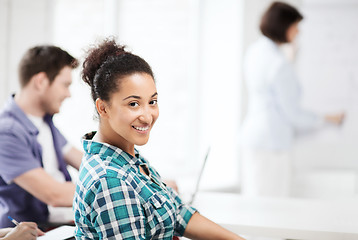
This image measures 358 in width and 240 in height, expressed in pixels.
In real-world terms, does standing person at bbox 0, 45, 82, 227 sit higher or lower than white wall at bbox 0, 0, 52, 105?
lower

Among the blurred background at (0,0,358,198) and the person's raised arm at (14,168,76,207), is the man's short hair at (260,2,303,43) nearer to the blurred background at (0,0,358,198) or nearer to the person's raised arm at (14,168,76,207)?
the blurred background at (0,0,358,198)

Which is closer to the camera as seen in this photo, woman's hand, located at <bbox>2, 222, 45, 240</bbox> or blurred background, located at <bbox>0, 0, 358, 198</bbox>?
woman's hand, located at <bbox>2, 222, 45, 240</bbox>

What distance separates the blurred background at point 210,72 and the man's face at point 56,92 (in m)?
1.17

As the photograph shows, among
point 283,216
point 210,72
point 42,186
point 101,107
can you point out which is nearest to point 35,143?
point 42,186

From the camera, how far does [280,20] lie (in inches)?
115

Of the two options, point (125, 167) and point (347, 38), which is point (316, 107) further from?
point (125, 167)

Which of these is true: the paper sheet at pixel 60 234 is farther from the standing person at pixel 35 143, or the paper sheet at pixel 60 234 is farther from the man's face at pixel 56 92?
the man's face at pixel 56 92

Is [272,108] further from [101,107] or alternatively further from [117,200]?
[117,200]

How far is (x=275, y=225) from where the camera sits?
1707 mm

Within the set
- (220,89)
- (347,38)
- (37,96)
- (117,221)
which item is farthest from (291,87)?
(117,221)

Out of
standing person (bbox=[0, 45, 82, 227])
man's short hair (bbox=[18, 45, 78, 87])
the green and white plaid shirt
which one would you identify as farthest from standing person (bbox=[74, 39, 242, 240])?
man's short hair (bbox=[18, 45, 78, 87])

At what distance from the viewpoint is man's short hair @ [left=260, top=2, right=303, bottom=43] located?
292 centimetres

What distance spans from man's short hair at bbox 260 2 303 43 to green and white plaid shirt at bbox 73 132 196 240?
191 centimetres

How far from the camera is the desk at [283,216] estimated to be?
165cm
